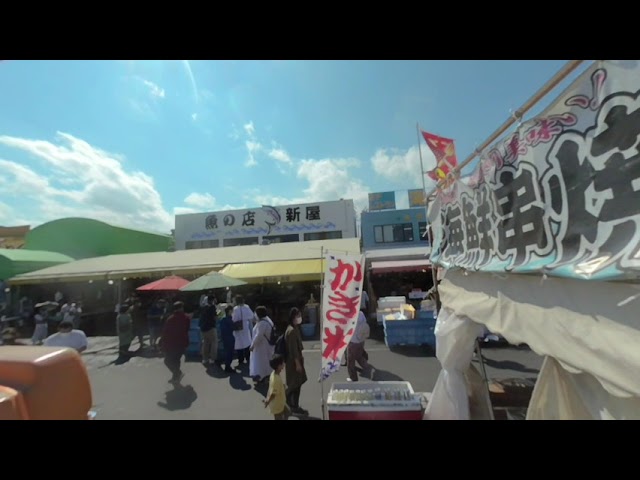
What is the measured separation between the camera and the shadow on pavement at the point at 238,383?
6.21 meters

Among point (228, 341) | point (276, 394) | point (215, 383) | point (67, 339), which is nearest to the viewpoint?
point (276, 394)

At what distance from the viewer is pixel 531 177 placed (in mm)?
2090

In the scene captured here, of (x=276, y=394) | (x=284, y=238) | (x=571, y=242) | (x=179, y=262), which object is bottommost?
(x=276, y=394)

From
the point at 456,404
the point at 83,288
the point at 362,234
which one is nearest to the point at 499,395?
the point at 456,404

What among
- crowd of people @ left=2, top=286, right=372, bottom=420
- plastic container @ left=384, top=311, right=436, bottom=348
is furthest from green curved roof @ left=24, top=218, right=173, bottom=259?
plastic container @ left=384, top=311, right=436, bottom=348

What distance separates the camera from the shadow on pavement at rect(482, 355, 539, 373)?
21.6ft

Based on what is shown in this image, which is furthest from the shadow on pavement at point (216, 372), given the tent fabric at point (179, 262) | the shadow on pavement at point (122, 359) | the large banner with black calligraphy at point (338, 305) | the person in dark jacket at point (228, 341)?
the tent fabric at point (179, 262)

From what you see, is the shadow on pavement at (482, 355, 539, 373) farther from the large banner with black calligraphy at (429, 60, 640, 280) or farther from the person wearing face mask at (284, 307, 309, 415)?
the large banner with black calligraphy at (429, 60, 640, 280)

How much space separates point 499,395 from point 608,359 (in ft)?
10.9

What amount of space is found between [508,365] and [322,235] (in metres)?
16.8

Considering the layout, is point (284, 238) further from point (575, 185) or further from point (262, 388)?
point (575, 185)

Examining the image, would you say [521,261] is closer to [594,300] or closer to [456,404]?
[594,300]

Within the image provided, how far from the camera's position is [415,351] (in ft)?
27.2

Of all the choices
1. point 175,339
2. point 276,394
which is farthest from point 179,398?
point 276,394
